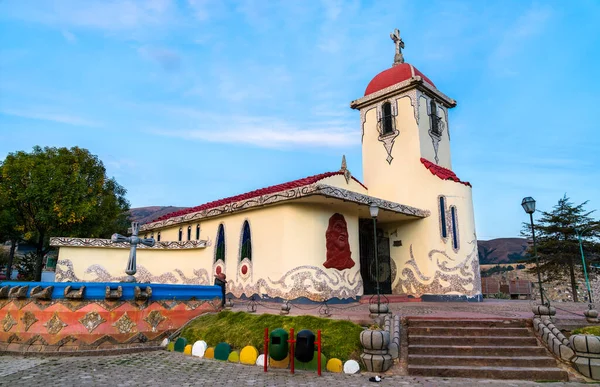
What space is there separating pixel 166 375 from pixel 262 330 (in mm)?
2181

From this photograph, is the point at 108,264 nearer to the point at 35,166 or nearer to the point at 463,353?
the point at 35,166

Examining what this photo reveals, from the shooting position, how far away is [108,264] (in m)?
16.0

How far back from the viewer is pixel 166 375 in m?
6.75

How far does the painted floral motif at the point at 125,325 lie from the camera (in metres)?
9.03

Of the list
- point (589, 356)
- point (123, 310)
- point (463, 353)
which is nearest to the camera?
point (589, 356)

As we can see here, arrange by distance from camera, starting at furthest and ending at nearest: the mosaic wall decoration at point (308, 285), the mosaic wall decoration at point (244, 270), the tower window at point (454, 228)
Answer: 1. the tower window at point (454, 228)
2. the mosaic wall decoration at point (244, 270)
3. the mosaic wall decoration at point (308, 285)

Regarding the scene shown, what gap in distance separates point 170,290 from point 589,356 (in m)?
9.18

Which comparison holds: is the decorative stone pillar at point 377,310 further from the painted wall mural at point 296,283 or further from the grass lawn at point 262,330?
the painted wall mural at point 296,283

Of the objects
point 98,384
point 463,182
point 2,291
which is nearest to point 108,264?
point 2,291

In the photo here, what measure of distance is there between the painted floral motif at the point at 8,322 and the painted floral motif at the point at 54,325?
0.98m

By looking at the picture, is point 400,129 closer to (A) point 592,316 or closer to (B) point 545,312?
(B) point 545,312

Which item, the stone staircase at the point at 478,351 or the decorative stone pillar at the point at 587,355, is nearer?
the decorative stone pillar at the point at 587,355

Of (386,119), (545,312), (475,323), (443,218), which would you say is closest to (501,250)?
(386,119)

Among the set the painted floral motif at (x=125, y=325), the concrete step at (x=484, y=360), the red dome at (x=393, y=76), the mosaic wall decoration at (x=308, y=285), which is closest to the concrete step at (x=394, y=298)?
the mosaic wall decoration at (x=308, y=285)
